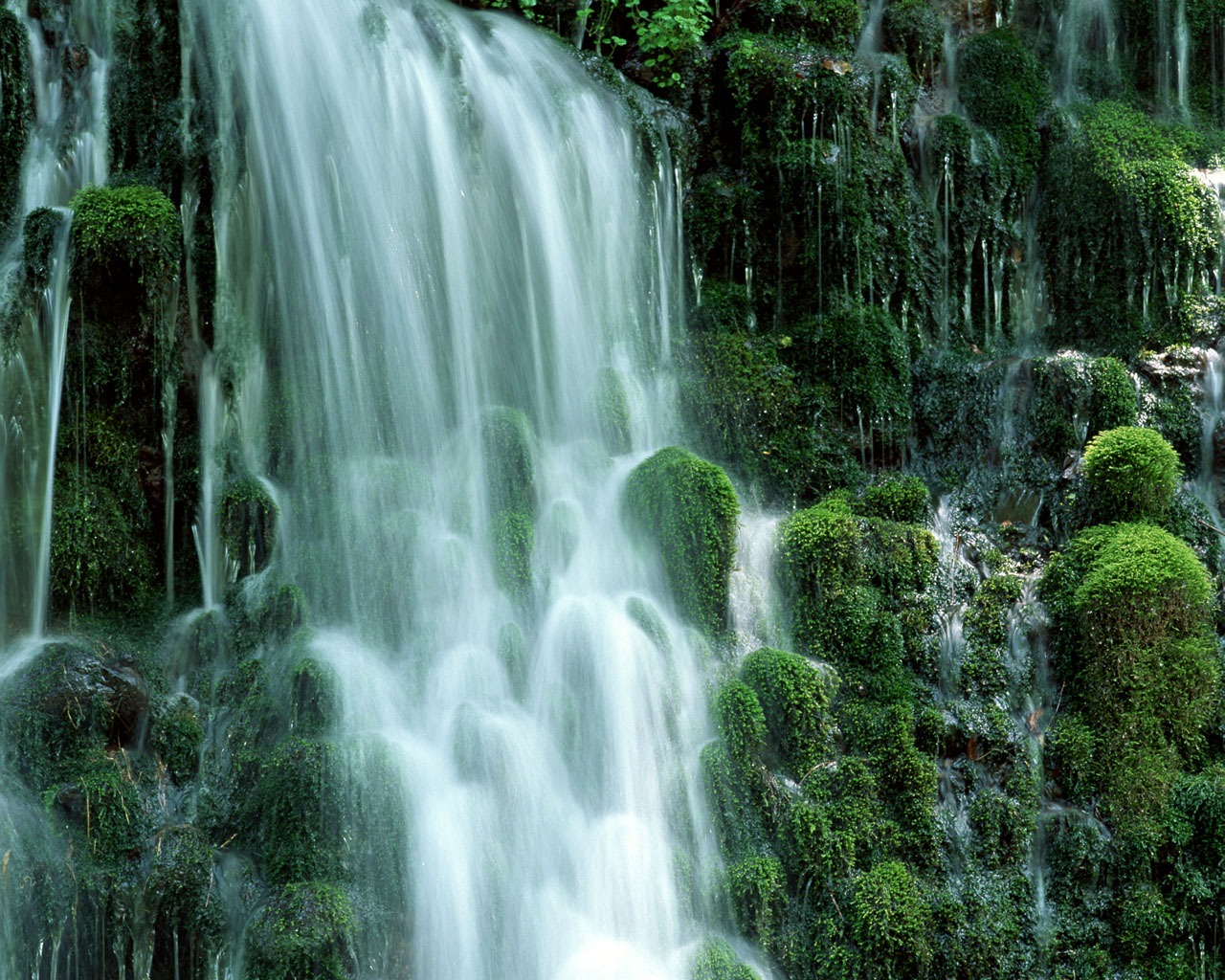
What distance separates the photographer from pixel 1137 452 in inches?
364

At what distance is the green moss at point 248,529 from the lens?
8633 mm

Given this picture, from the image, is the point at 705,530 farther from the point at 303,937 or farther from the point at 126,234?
the point at 126,234

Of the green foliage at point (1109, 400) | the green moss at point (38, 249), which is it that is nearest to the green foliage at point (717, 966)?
the green foliage at point (1109, 400)

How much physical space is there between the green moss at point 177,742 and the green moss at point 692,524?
3.22 metres

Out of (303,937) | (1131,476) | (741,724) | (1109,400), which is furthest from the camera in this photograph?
(1109,400)

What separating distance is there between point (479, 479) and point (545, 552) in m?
0.80

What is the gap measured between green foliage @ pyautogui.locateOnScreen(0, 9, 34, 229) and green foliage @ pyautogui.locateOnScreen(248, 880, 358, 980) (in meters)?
5.58

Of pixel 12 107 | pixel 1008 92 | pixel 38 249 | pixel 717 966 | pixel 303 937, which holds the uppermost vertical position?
pixel 1008 92

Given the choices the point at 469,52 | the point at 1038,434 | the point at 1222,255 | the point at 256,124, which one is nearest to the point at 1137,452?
the point at 1038,434

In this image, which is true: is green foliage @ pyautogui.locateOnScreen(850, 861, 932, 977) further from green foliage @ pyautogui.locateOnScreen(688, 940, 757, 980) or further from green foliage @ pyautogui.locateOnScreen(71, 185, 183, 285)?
green foliage @ pyautogui.locateOnScreen(71, 185, 183, 285)

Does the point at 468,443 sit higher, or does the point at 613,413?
the point at 613,413

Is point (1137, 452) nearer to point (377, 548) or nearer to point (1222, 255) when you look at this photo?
point (1222, 255)

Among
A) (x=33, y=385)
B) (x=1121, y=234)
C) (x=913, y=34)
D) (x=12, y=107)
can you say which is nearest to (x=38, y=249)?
(x=33, y=385)

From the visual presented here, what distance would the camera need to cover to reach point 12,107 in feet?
31.2
